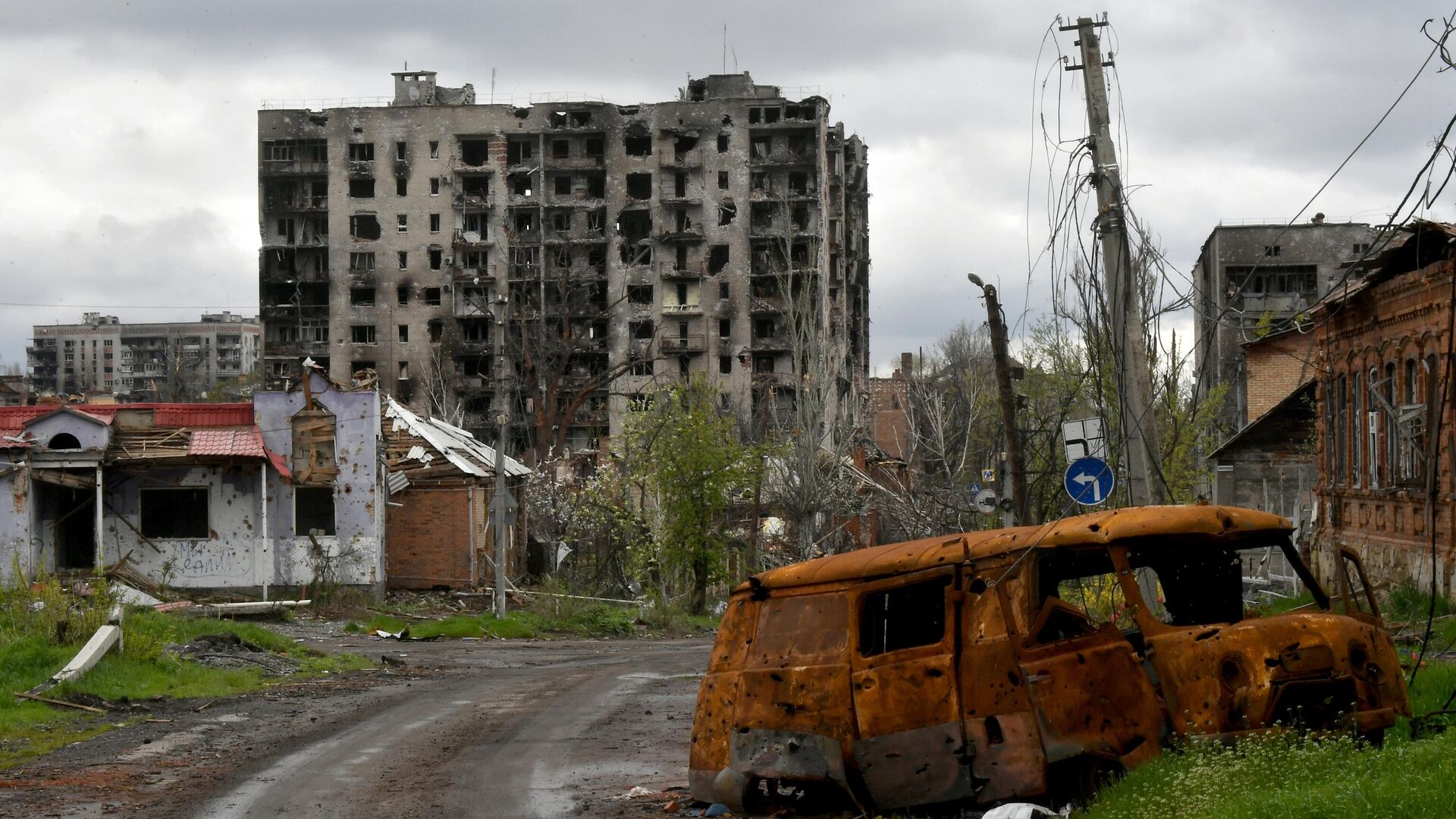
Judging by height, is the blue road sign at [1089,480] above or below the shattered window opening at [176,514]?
above

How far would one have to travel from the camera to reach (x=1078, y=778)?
30.7ft

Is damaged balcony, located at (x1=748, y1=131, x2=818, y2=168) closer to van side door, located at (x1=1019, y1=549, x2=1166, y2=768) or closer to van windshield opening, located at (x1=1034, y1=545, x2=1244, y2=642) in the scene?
van windshield opening, located at (x1=1034, y1=545, x2=1244, y2=642)

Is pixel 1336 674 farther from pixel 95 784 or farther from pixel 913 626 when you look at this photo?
pixel 95 784

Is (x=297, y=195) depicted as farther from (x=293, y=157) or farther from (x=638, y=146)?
(x=638, y=146)

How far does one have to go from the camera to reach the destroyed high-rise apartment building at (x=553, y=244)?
89.4 m

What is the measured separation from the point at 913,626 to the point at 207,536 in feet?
100

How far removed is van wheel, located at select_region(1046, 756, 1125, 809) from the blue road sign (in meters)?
8.36

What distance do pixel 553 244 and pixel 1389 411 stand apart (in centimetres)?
7102

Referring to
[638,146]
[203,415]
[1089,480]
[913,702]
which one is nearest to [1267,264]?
[638,146]

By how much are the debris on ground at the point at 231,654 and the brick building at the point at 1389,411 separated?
16341 millimetres

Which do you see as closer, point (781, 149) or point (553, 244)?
point (781, 149)

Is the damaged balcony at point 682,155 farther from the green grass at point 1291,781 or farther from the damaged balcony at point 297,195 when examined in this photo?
the green grass at point 1291,781

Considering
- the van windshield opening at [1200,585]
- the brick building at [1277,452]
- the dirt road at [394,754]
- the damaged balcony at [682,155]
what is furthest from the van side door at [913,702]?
the damaged balcony at [682,155]

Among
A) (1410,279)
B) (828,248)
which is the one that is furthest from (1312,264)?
(1410,279)
